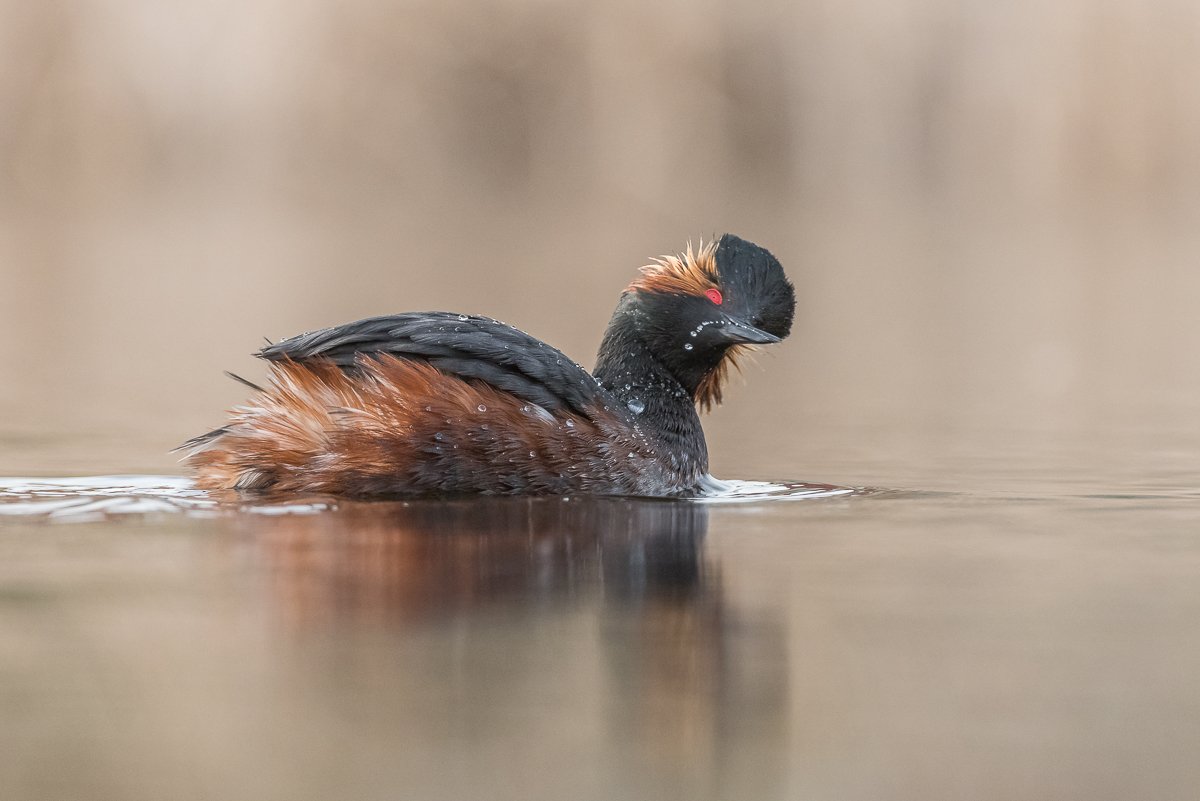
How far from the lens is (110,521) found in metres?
6.13

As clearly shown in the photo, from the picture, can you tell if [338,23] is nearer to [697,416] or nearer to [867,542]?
[697,416]

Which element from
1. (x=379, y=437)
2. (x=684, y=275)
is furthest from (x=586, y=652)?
(x=684, y=275)

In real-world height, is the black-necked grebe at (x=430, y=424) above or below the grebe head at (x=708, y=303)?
below

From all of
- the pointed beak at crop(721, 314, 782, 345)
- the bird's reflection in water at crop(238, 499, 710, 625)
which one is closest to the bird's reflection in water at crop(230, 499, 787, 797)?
the bird's reflection in water at crop(238, 499, 710, 625)

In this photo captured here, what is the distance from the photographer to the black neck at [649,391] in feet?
24.3

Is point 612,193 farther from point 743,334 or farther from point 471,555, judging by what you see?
point 471,555

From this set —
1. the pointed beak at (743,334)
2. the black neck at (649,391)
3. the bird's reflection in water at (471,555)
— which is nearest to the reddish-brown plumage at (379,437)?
the bird's reflection in water at (471,555)

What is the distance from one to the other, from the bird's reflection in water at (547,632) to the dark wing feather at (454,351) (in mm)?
544

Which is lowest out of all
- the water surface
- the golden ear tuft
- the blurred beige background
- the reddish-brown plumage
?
the water surface

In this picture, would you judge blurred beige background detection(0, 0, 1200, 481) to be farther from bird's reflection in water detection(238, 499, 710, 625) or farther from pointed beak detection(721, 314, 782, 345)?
bird's reflection in water detection(238, 499, 710, 625)

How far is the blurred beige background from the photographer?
35.4ft

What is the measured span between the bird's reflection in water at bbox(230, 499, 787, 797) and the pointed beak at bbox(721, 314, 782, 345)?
3.74 feet

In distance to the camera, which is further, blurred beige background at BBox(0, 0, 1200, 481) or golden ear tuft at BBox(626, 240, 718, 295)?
blurred beige background at BBox(0, 0, 1200, 481)

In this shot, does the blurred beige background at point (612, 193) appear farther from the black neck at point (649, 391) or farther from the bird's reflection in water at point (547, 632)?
the bird's reflection in water at point (547, 632)
